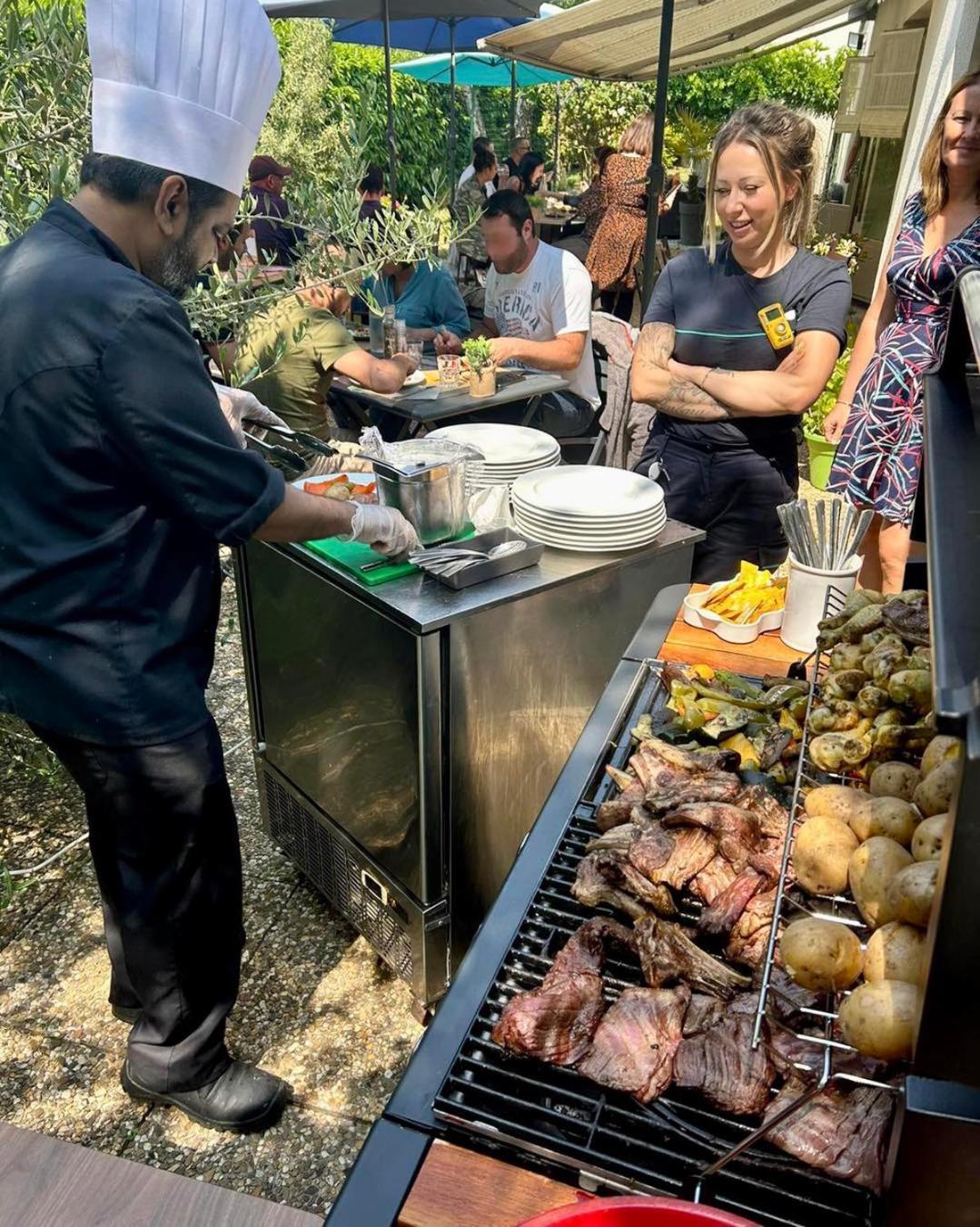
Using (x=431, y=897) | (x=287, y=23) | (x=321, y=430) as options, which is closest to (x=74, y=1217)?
(x=431, y=897)

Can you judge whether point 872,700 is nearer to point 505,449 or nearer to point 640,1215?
point 640,1215

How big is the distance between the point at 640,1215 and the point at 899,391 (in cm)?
330

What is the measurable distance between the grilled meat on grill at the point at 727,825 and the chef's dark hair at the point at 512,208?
4.54 meters

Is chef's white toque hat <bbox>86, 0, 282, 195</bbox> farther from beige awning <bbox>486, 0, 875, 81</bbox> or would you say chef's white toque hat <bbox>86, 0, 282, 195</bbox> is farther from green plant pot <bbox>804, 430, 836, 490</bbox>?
beige awning <bbox>486, 0, 875, 81</bbox>

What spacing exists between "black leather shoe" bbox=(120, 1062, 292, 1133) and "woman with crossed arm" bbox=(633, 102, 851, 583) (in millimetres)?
2372

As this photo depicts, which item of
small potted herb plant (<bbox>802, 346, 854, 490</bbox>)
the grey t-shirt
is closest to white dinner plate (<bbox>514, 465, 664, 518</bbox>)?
the grey t-shirt

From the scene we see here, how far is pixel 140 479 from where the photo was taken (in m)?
1.91

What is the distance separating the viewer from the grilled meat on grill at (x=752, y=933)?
Answer: 1334mm

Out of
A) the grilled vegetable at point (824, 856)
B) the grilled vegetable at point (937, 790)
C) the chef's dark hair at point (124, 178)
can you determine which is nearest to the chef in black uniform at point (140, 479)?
the chef's dark hair at point (124, 178)

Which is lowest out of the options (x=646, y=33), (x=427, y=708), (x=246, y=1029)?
(x=246, y=1029)

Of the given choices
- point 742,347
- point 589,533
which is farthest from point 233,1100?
point 742,347

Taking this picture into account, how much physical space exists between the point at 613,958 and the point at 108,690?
4.15 feet

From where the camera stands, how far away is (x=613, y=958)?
1419 mm

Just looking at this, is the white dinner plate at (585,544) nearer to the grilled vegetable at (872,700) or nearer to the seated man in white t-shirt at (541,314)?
the grilled vegetable at (872,700)
